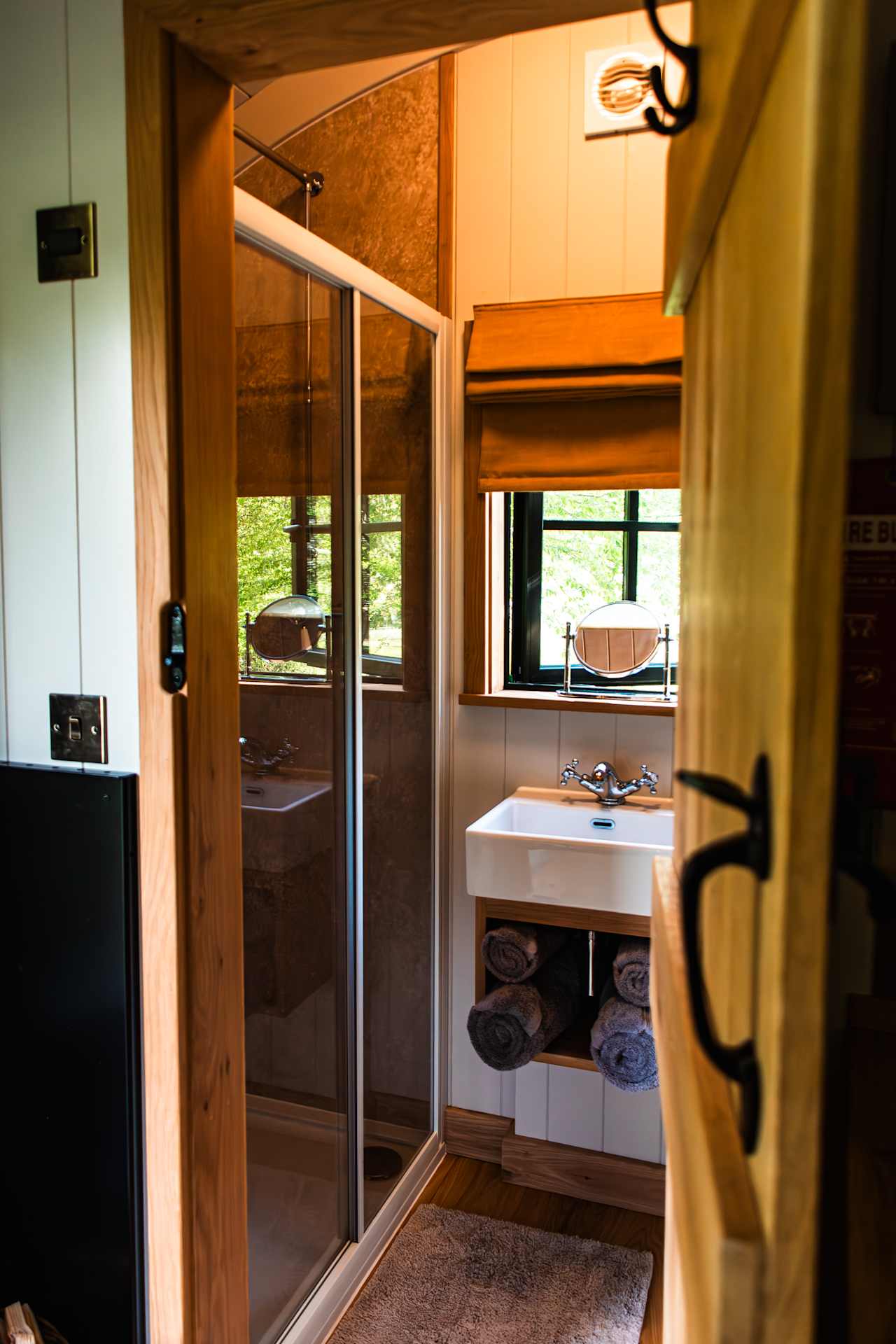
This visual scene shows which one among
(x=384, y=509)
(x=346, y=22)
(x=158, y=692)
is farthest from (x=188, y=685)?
(x=384, y=509)

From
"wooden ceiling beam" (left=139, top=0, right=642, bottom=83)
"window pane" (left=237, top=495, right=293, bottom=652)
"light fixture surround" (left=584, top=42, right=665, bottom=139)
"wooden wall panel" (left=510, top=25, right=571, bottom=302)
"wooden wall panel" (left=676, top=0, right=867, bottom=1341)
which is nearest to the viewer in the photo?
"wooden wall panel" (left=676, top=0, right=867, bottom=1341)

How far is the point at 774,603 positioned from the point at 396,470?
1.93 metres

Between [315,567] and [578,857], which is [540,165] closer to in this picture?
[315,567]

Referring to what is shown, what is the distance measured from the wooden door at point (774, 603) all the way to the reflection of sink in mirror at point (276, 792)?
1.15 meters

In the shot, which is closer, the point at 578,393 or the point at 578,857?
the point at 578,857

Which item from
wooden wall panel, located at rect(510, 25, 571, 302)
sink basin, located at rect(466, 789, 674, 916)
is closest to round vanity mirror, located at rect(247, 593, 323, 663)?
sink basin, located at rect(466, 789, 674, 916)

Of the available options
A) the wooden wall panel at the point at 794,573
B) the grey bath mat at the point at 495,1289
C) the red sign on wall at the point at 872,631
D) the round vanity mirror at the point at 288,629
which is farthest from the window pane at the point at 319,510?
the grey bath mat at the point at 495,1289

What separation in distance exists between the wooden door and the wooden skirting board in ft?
6.51

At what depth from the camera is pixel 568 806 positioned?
2422 millimetres

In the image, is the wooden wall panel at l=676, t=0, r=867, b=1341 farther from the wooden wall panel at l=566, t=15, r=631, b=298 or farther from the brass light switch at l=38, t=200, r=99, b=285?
the wooden wall panel at l=566, t=15, r=631, b=298

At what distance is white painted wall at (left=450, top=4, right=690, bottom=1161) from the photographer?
7.63 ft

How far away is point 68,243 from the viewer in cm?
133

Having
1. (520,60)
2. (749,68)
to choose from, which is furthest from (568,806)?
(749,68)

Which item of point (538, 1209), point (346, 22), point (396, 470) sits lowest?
point (538, 1209)
